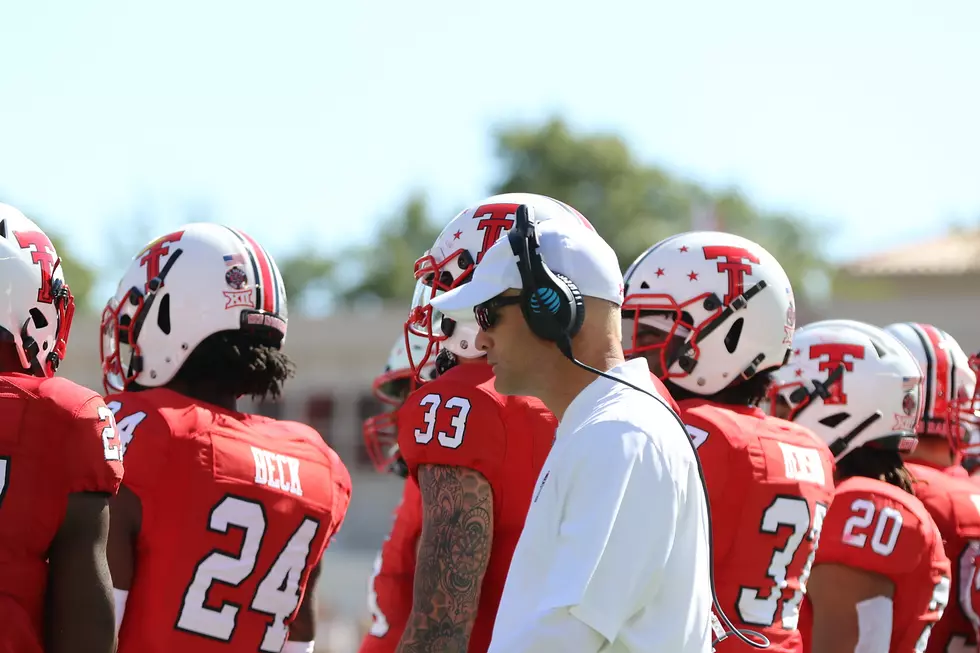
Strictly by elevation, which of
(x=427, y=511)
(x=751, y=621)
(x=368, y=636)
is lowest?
(x=368, y=636)

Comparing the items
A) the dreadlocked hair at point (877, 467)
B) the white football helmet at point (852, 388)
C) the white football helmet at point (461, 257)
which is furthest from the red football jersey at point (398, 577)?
the dreadlocked hair at point (877, 467)

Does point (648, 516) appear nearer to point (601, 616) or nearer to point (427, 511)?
point (601, 616)

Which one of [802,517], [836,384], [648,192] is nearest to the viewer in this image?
[802,517]

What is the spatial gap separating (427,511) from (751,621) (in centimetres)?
127

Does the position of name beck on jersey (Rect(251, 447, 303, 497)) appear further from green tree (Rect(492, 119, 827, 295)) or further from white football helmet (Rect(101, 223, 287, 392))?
green tree (Rect(492, 119, 827, 295))

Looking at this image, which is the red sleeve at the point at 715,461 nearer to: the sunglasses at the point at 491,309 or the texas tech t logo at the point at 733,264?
the texas tech t logo at the point at 733,264

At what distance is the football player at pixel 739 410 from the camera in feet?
14.4

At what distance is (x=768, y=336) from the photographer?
4816 millimetres

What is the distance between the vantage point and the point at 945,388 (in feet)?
20.9

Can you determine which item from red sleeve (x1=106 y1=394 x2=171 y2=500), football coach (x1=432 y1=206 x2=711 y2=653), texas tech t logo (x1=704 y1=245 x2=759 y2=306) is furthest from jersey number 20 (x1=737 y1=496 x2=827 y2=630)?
red sleeve (x1=106 y1=394 x2=171 y2=500)

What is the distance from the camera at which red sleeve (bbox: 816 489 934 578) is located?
4.92m

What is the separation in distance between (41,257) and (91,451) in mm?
661

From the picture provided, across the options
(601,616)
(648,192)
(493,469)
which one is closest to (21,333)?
(493,469)

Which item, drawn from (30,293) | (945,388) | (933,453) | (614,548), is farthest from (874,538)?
(30,293)
